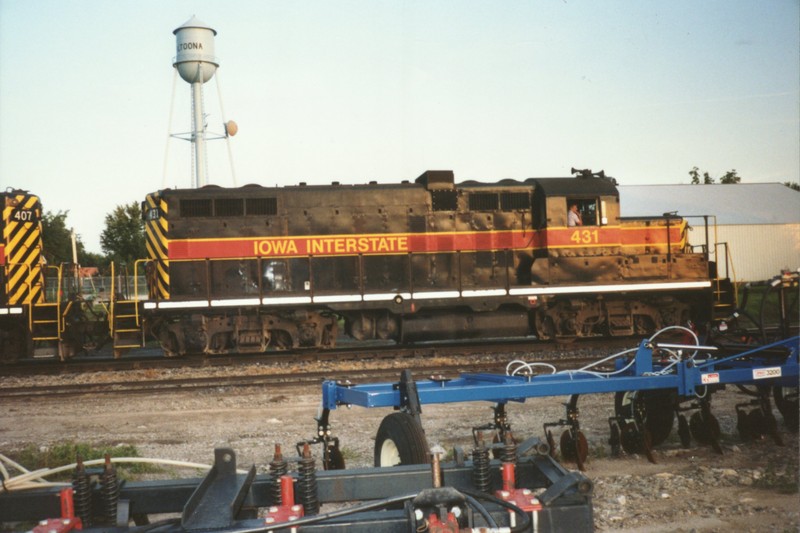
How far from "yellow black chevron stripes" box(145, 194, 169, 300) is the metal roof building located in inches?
1197

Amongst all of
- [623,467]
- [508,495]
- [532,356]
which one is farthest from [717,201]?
[508,495]

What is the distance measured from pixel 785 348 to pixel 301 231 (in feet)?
33.3

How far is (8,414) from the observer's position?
9969mm

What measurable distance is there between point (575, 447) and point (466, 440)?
147cm

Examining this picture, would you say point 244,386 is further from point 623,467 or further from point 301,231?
point 623,467

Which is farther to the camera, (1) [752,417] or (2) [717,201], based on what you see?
(2) [717,201]

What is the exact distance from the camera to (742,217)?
42.9m

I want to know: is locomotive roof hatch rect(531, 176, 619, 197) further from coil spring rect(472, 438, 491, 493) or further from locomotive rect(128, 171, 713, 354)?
coil spring rect(472, 438, 491, 493)

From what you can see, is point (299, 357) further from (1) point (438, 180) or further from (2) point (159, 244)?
(1) point (438, 180)

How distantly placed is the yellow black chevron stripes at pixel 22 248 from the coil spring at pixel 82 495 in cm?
1385

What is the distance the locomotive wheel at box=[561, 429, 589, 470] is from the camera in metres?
6.09

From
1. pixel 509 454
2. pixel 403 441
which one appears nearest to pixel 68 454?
pixel 403 441

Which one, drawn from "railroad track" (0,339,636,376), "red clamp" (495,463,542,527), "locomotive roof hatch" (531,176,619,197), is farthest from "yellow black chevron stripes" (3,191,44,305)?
"red clamp" (495,463,542,527)

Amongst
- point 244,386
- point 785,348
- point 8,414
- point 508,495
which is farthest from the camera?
point 244,386
